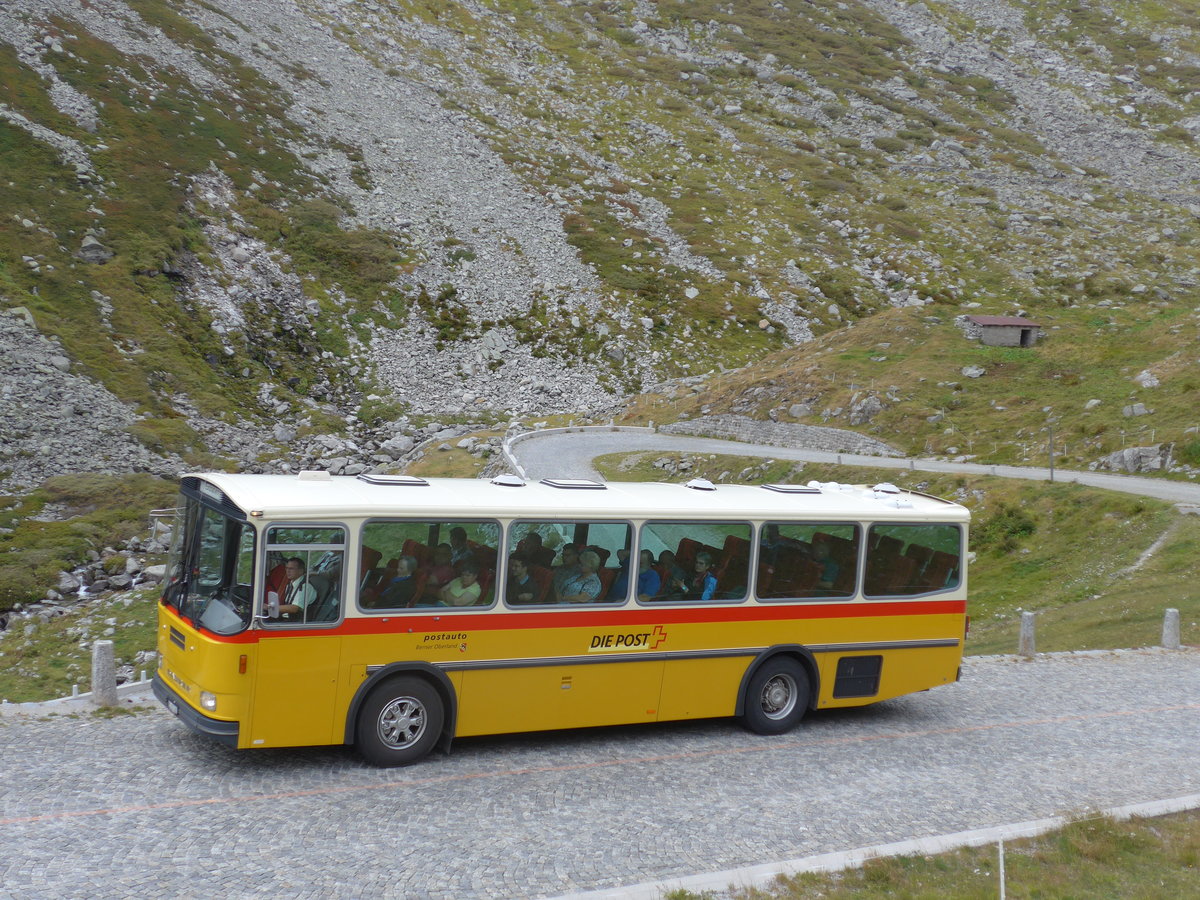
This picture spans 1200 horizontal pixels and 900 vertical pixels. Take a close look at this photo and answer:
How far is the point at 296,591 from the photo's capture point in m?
10.2

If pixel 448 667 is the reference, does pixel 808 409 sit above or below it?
above

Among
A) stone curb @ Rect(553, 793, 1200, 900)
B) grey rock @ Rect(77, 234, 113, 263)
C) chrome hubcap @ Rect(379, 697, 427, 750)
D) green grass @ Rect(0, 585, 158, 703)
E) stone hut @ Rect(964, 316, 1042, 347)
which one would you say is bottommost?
green grass @ Rect(0, 585, 158, 703)

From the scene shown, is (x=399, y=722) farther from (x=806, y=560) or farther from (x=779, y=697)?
(x=806, y=560)

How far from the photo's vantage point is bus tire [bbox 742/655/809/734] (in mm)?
12898

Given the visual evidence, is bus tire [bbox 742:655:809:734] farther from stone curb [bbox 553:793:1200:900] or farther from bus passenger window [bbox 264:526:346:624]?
bus passenger window [bbox 264:526:346:624]

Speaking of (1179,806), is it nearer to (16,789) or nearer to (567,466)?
(16,789)

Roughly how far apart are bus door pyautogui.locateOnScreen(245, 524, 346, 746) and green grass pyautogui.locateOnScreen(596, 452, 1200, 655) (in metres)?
14.2

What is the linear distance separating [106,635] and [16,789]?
1508 centimetres

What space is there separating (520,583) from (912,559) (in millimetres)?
5949

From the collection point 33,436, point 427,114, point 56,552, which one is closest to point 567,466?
point 56,552

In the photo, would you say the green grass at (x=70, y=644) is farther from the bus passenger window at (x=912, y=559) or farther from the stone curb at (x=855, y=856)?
the stone curb at (x=855, y=856)

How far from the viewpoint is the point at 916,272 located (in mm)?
77625

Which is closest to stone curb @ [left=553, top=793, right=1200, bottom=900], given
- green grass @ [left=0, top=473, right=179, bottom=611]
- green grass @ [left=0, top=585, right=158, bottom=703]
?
green grass @ [left=0, top=585, right=158, bottom=703]

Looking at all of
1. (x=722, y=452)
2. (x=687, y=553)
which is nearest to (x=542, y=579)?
(x=687, y=553)
